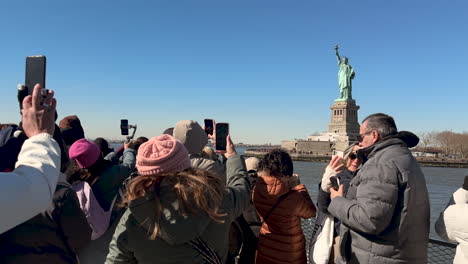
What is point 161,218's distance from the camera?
4.36ft

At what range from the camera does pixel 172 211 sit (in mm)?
1324

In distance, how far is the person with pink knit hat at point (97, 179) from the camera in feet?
6.76

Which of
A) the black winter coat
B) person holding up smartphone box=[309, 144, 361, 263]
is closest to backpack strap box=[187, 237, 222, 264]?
the black winter coat

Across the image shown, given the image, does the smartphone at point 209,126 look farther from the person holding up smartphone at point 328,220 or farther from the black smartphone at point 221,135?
the person holding up smartphone at point 328,220

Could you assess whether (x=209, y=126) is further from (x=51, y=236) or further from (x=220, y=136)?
(x=51, y=236)

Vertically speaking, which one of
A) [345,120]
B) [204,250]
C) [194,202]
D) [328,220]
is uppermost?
[345,120]

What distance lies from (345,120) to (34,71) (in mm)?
46967

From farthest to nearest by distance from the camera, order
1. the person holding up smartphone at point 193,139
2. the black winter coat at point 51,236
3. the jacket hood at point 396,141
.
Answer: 1. the jacket hood at point 396,141
2. the person holding up smartphone at point 193,139
3. the black winter coat at point 51,236

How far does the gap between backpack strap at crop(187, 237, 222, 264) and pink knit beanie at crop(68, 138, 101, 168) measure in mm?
1047

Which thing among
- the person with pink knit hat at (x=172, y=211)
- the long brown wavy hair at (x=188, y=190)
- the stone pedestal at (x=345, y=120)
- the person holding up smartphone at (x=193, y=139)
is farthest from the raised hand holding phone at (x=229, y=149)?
the stone pedestal at (x=345, y=120)

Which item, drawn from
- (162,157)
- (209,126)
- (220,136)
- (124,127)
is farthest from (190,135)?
(124,127)

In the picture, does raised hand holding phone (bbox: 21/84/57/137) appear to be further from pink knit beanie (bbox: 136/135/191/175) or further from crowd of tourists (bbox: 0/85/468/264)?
pink knit beanie (bbox: 136/135/191/175)

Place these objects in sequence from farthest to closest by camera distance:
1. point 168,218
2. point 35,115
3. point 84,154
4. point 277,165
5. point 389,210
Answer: point 277,165, point 84,154, point 389,210, point 168,218, point 35,115

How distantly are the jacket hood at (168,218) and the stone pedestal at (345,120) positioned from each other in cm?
4576
